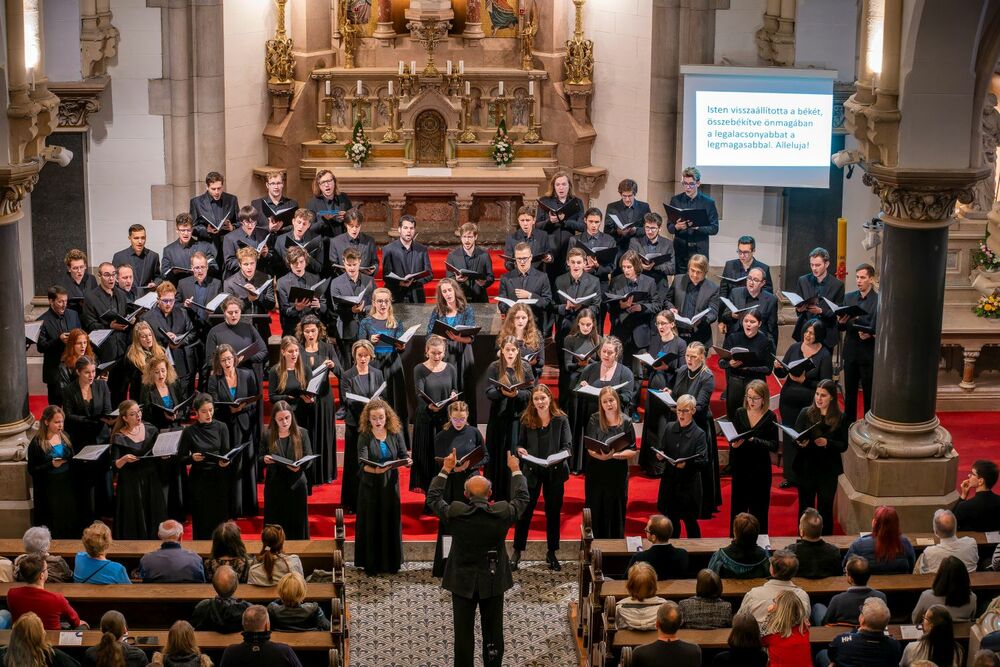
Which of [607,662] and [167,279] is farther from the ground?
[167,279]

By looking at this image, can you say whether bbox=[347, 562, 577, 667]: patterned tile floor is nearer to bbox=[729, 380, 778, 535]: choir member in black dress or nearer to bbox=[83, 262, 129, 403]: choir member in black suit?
bbox=[729, 380, 778, 535]: choir member in black dress

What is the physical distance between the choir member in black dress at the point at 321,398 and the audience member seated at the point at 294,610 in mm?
3202

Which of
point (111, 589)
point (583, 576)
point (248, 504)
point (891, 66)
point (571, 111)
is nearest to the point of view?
point (111, 589)

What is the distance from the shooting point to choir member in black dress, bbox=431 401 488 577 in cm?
1141

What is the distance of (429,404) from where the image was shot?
1209 cm

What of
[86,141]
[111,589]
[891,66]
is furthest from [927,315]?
[86,141]

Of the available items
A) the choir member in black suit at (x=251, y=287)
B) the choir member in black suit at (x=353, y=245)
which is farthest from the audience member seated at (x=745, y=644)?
the choir member in black suit at (x=353, y=245)

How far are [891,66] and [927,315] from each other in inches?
75.8

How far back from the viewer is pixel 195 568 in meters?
10.1

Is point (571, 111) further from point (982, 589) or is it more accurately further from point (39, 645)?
point (39, 645)

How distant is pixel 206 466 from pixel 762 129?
7.21m

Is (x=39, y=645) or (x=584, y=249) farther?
(x=584, y=249)

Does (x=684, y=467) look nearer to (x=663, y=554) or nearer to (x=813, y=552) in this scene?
(x=663, y=554)

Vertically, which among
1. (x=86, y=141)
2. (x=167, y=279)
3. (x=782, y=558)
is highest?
(x=86, y=141)
